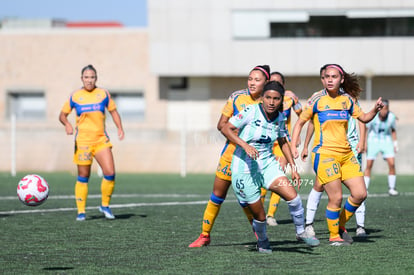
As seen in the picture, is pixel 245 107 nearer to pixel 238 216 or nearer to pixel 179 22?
pixel 238 216

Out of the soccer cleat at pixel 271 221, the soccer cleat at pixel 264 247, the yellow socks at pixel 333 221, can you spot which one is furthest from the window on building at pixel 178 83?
the soccer cleat at pixel 264 247

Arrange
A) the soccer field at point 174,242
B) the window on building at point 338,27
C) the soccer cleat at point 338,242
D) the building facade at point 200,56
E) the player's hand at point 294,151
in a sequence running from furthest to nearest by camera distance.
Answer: the window on building at point 338,27 < the building facade at point 200,56 < the soccer cleat at point 338,242 < the player's hand at point 294,151 < the soccer field at point 174,242

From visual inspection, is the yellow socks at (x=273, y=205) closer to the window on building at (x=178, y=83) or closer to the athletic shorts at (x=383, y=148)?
the athletic shorts at (x=383, y=148)

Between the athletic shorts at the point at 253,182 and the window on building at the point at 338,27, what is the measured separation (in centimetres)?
3490

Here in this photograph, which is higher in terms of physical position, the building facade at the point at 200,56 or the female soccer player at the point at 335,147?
the building facade at the point at 200,56

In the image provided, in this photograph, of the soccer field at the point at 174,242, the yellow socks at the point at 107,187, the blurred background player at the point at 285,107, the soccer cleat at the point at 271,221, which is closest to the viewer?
the soccer field at the point at 174,242

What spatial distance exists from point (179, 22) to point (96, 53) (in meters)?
4.77

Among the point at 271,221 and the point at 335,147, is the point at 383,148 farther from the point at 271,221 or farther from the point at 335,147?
the point at 335,147

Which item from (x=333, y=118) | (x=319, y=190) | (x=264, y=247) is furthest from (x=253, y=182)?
(x=319, y=190)

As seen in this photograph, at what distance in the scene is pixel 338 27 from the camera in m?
43.9

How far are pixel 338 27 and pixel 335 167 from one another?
114 feet

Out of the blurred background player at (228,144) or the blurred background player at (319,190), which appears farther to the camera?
the blurred background player at (319,190)

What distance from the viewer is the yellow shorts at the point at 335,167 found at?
1013 cm

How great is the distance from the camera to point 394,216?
45.4ft
